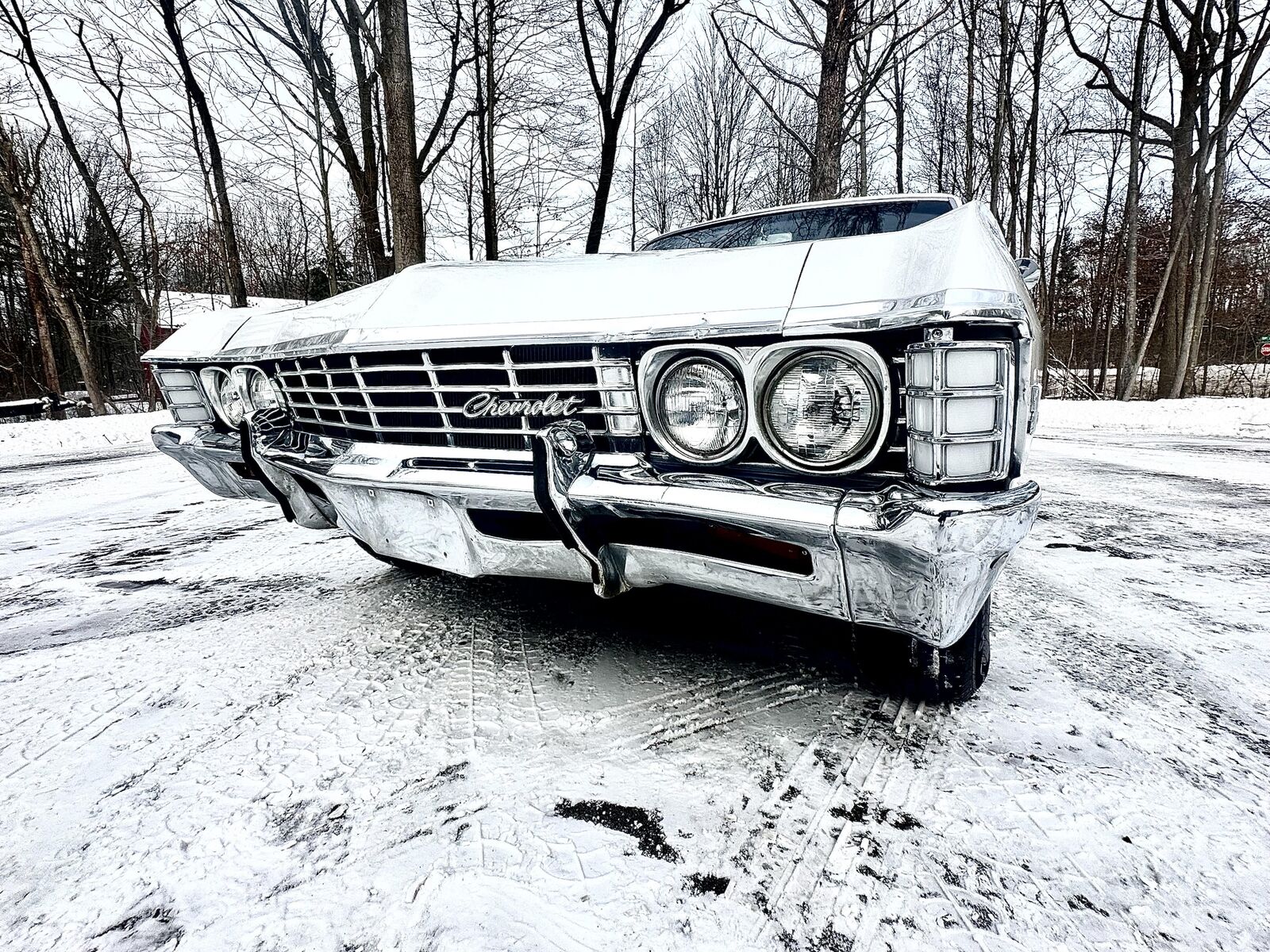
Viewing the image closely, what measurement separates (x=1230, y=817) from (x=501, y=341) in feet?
6.10

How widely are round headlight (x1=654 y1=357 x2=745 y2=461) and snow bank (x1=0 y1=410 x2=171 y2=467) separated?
967 centimetres

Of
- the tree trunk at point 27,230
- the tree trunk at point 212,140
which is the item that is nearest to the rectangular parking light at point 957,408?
the tree trunk at point 212,140

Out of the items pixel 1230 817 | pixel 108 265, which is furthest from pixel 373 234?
pixel 108 265

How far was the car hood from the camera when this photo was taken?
1.22 meters

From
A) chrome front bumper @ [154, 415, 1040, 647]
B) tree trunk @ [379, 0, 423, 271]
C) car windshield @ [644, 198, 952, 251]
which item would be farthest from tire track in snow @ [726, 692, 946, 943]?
tree trunk @ [379, 0, 423, 271]

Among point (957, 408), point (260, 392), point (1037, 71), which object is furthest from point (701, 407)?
point (1037, 71)

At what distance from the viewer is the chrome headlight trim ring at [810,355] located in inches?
48.4

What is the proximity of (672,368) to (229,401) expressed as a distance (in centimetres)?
198

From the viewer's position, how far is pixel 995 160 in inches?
496

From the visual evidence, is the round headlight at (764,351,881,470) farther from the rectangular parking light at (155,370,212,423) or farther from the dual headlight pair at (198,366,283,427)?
the rectangular parking light at (155,370,212,423)

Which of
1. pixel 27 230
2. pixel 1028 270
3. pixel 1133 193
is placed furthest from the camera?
pixel 1133 193

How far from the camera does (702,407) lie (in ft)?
4.66

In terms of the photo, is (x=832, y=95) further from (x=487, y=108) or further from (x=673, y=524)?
(x=673, y=524)

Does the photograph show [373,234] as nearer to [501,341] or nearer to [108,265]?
[501,341]
